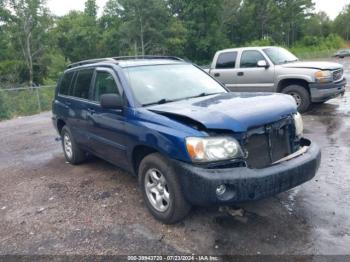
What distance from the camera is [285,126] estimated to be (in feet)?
12.7

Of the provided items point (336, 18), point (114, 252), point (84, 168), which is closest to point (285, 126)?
point (114, 252)

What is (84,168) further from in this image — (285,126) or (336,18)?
(336,18)

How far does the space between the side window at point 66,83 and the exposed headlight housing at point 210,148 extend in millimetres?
3606

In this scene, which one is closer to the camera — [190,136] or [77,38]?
[190,136]

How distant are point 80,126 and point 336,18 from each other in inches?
3872

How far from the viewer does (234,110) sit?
362 centimetres

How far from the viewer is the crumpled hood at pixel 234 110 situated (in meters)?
3.42

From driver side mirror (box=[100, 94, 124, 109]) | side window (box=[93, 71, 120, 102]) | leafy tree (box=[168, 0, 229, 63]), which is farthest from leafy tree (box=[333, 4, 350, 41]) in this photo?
driver side mirror (box=[100, 94, 124, 109])

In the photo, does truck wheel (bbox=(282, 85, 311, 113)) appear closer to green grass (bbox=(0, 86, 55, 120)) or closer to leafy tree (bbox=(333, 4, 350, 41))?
green grass (bbox=(0, 86, 55, 120))

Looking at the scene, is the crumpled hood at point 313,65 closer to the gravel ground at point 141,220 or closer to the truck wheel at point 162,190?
the gravel ground at point 141,220

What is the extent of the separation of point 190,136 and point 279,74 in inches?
267

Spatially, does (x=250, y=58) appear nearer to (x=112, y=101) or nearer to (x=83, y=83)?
(x=83, y=83)

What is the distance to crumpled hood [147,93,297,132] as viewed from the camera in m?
3.42

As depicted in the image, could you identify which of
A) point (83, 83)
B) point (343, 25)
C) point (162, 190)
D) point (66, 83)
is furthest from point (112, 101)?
point (343, 25)
